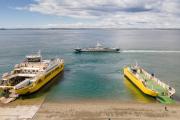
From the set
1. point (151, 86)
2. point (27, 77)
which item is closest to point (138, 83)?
point (151, 86)

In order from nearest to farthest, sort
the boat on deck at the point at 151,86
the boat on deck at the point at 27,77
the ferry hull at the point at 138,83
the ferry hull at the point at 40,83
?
1. the boat on deck at the point at 151,86
2. the ferry hull at the point at 138,83
3. the ferry hull at the point at 40,83
4. the boat on deck at the point at 27,77

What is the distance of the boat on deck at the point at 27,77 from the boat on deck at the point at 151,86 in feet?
65.3

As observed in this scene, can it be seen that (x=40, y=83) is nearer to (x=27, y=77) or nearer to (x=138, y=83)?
(x=27, y=77)

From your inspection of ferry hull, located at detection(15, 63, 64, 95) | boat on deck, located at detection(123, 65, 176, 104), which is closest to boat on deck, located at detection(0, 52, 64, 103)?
ferry hull, located at detection(15, 63, 64, 95)

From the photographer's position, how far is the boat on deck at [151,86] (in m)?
50.4

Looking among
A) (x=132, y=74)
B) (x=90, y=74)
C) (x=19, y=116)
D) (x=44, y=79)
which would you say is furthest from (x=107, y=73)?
(x=19, y=116)

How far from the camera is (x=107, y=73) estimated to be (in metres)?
75.6

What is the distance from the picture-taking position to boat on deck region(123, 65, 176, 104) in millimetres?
50422

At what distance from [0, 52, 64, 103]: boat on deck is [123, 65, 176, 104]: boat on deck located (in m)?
19.9

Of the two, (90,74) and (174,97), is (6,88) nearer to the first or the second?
(90,74)

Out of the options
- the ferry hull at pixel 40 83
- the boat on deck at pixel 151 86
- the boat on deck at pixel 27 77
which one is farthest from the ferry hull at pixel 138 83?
the boat on deck at pixel 27 77

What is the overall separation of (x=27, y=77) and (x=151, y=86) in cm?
2720

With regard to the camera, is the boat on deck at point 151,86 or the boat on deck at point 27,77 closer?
the boat on deck at point 151,86

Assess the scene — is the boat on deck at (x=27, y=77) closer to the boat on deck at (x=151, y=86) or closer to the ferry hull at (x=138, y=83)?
the ferry hull at (x=138, y=83)
